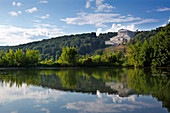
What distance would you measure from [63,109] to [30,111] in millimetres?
1371

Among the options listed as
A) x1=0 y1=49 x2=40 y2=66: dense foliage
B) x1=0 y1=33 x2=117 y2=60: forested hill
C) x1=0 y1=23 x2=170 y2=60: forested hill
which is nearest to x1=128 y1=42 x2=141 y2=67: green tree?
x1=0 y1=49 x2=40 y2=66: dense foliage

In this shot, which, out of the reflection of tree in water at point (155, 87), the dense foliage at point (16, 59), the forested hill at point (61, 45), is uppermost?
the forested hill at point (61, 45)

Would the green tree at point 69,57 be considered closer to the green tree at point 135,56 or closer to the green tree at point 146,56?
the green tree at point 135,56

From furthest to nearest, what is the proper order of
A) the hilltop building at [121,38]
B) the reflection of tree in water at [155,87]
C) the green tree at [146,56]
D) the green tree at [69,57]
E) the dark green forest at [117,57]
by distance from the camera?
1. the hilltop building at [121,38]
2. the green tree at [69,57]
3. the green tree at [146,56]
4. the dark green forest at [117,57]
5. the reflection of tree in water at [155,87]

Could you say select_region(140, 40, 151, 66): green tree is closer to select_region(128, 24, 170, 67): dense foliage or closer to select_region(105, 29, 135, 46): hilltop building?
select_region(128, 24, 170, 67): dense foliage

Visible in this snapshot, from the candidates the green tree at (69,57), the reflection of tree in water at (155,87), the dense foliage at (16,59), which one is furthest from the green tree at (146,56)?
the reflection of tree in water at (155,87)

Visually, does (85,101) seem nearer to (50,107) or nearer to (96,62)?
(50,107)

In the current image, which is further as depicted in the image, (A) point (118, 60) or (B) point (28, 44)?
(B) point (28, 44)

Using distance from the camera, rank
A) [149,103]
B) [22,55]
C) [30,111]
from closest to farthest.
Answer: [30,111] < [149,103] < [22,55]

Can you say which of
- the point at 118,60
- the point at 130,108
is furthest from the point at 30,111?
the point at 118,60

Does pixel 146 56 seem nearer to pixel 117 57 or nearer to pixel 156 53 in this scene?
pixel 156 53

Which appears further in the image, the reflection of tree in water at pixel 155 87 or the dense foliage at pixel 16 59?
the dense foliage at pixel 16 59

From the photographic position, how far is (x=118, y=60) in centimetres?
6291

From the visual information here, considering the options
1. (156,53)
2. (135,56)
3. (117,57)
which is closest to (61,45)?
(117,57)
